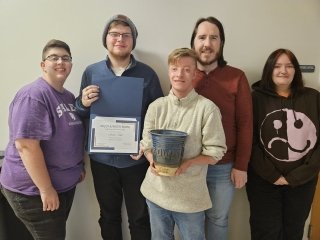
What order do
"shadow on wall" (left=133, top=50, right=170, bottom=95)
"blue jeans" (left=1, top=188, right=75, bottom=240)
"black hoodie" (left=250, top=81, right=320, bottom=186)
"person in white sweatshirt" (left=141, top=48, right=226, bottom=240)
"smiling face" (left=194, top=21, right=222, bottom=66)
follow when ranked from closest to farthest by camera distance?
1. "person in white sweatshirt" (left=141, top=48, right=226, bottom=240)
2. "blue jeans" (left=1, top=188, right=75, bottom=240)
3. "smiling face" (left=194, top=21, right=222, bottom=66)
4. "black hoodie" (left=250, top=81, right=320, bottom=186)
5. "shadow on wall" (left=133, top=50, right=170, bottom=95)

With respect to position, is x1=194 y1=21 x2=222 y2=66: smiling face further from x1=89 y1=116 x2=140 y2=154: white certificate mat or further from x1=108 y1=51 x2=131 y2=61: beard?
x1=89 y1=116 x2=140 y2=154: white certificate mat

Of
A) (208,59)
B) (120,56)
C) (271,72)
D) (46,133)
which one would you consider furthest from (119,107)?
(271,72)

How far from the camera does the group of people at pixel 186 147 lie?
122cm

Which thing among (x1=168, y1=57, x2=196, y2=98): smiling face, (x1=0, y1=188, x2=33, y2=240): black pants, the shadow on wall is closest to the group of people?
(x1=168, y1=57, x2=196, y2=98): smiling face

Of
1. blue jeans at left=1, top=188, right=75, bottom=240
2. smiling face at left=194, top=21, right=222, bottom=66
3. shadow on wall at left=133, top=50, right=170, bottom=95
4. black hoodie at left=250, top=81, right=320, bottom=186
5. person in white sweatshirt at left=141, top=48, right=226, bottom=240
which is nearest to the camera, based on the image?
person in white sweatshirt at left=141, top=48, right=226, bottom=240

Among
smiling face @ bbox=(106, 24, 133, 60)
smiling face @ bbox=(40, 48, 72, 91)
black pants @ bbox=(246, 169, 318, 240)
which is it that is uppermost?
smiling face @ bbox=(106, 24, 133, 60)

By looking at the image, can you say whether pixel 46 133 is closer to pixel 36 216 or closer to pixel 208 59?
pixel 36 216

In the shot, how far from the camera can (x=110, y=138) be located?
4.79 ft

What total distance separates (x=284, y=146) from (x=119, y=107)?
1.00m

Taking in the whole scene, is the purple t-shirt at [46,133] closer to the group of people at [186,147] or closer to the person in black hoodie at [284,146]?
the group of people at [186,147]

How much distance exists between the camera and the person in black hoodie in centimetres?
152

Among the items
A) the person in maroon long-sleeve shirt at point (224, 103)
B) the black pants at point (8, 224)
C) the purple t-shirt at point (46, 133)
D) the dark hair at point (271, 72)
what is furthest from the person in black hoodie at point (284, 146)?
the black pants at point (8, 224)

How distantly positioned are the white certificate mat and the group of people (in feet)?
0.24

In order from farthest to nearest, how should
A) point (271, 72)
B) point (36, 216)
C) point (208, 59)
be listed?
point (271, 72) < point (208, 59) < point (36, 216)
